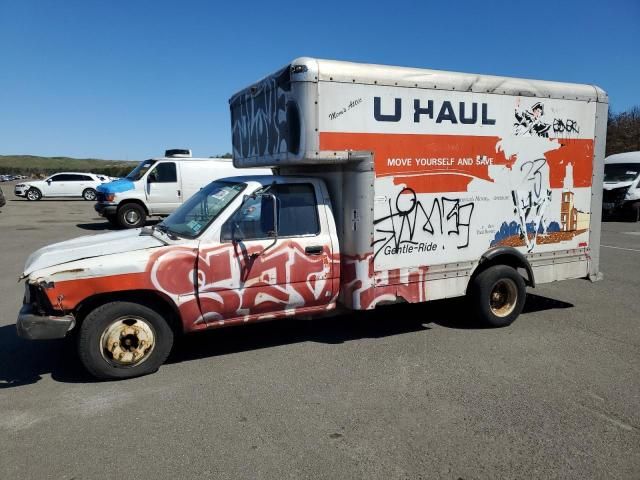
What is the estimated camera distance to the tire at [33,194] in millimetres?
31109

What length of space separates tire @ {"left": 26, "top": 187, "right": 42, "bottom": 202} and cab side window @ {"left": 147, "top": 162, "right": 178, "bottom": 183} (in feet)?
64.5

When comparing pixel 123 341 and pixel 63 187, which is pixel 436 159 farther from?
pixel 63 187

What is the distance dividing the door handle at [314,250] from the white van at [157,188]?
10.9 meters

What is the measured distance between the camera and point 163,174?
1569 cm

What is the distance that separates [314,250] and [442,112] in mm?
1952

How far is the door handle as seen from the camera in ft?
16.2

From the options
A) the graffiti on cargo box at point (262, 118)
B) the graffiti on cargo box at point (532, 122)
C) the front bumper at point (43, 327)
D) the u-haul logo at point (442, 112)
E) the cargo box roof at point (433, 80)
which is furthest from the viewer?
the graffiti on cargo box at point (532, 122)

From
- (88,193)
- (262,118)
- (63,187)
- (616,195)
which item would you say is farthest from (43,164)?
(262,118)

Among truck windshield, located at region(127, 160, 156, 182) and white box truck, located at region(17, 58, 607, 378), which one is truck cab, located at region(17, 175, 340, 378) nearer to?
white box truck, located at region(17, 58, 607, 378)

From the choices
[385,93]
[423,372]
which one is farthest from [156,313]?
[385,93]

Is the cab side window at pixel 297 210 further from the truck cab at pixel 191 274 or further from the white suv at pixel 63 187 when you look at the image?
the white suv at pixel 63 187

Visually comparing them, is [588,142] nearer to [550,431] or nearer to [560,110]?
[560,110]

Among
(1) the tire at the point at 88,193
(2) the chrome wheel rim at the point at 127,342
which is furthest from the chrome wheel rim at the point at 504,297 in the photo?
(1) the tire at the point at 88,193

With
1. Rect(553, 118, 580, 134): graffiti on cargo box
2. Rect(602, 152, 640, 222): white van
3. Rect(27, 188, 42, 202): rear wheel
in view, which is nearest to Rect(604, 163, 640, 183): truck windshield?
Rect(602, 152, 640, 222): white van
